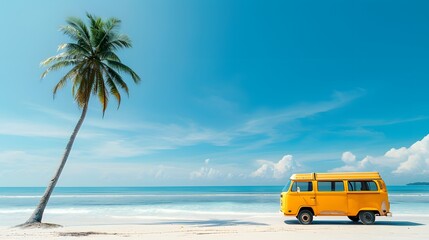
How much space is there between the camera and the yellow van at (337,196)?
1473cm

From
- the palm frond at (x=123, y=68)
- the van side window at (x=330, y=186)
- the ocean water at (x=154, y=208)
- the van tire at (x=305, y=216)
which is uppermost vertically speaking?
the palm frond at (x=123, y=68)

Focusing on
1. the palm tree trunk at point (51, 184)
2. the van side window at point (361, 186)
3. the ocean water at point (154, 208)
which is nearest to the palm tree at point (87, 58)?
the palm tree trunk at point (51, 184)

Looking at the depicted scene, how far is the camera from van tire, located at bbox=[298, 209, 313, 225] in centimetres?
1505

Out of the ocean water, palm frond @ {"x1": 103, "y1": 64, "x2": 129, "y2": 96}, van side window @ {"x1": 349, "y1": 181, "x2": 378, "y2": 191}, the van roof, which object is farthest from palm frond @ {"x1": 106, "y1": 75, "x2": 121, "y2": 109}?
van side window @ {"x1": 349, "y1": 181, "x2": 378, "y2": 191}

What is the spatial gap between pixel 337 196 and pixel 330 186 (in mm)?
557

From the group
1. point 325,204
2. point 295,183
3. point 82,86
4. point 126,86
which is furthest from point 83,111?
point 325,204

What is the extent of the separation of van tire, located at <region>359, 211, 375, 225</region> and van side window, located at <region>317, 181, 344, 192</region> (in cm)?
157

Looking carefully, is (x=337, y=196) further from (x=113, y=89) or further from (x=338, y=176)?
(x=113, y=89)

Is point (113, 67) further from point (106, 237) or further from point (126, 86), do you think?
point (106, 237)

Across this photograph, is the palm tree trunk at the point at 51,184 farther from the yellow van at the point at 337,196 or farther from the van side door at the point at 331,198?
the van side door at the point at 331,198

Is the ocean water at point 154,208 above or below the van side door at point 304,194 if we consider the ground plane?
below

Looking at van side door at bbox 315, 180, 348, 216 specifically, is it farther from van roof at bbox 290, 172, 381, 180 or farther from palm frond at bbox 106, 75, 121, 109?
palm frond at bbox 106, 75, 121, 109

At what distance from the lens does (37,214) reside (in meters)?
16.1

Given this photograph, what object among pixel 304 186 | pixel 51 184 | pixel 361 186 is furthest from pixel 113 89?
pixel 361 186
